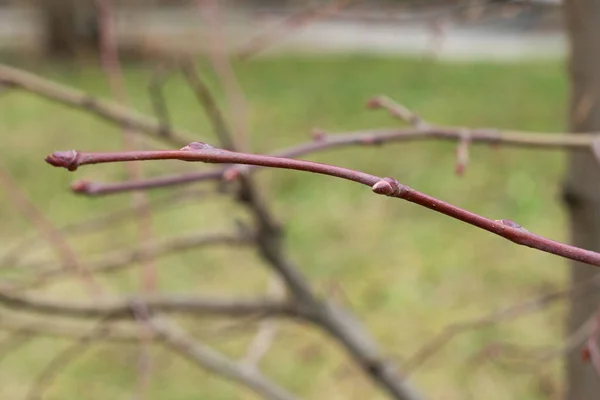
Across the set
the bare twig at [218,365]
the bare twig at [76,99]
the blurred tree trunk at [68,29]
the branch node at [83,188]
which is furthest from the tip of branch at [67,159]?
the blurred tree trunk at [68,29]

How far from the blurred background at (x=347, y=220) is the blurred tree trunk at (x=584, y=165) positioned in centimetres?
4

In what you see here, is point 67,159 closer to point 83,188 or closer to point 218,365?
point 83,188

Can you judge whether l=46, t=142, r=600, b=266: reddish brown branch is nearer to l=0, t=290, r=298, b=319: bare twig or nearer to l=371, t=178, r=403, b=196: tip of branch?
l=371, t=178, r=403, b=196: tip of branch

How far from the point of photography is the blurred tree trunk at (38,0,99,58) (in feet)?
12.6

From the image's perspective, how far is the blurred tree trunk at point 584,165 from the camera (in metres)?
0.41

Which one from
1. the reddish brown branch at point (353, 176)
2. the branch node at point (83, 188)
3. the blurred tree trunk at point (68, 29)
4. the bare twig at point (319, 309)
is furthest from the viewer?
the blurred tree trunk at point (68, 29)

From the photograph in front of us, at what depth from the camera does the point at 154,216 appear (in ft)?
5.89

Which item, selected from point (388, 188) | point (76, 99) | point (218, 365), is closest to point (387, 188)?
point (388, 188)

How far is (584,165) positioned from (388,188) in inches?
12.2

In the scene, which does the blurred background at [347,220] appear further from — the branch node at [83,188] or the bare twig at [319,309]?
the branch node at [83,188]

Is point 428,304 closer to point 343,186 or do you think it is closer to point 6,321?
point 343,186

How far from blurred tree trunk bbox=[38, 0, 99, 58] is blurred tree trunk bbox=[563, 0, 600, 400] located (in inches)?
143

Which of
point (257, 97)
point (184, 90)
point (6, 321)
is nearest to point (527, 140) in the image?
point (6, 321)

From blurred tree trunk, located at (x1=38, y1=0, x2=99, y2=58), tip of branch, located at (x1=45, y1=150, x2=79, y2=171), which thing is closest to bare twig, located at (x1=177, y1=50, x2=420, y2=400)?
tip of branch, located at (x1=45, y1=150, x2=79, y2=171)
